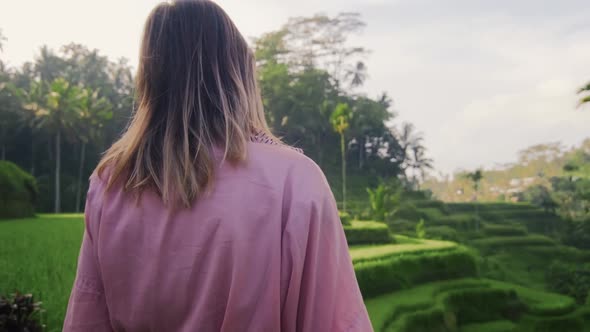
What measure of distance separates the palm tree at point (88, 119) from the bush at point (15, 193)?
7933 millimetres

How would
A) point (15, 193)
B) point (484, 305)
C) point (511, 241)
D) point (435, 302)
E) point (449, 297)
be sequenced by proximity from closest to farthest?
1. point (435, 302)
2. point (449, 297)
3. point (484, 305)
4. point (15, 193)
5. point (511, 241)

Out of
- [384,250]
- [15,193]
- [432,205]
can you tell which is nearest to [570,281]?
[384,250]

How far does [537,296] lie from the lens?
8984 millimetres

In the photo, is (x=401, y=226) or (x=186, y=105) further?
(x=401, y=226)

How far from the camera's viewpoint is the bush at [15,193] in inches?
325

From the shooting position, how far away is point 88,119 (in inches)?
687

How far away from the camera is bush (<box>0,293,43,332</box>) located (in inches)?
102

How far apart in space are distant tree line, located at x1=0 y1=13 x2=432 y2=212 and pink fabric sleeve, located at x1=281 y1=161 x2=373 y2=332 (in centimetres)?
1376

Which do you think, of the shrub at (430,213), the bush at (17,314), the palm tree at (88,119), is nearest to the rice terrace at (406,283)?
the bush at (17,314)

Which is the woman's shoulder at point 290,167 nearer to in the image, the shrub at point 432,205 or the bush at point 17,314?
the bush at point 17,314

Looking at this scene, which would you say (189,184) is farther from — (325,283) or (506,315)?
(506,315)

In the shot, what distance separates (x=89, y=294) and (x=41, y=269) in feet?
12.8

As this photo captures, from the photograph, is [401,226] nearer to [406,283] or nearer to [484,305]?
[484,305]

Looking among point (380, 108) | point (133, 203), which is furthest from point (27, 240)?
point (380, 108)
